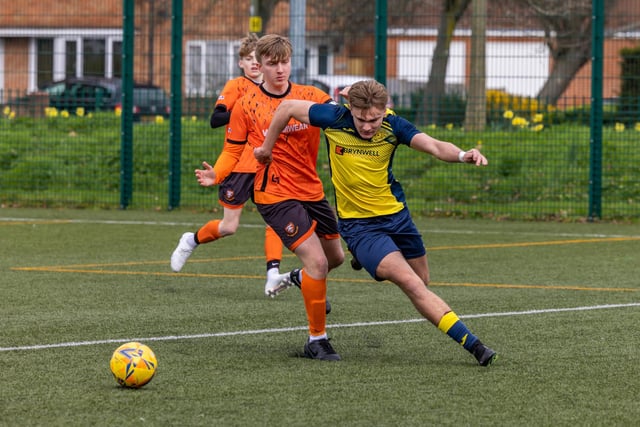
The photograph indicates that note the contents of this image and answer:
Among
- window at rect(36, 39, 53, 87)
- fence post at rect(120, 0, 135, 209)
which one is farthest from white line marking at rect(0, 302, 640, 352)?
window at rect(36, 39, 53, 87)

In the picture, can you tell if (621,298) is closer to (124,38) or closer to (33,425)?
(33,425)

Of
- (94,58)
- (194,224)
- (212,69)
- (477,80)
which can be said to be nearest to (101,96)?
(94,58)

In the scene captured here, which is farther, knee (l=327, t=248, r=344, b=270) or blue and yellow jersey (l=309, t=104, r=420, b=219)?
knee (l=327, t=248, r=344, b=270)

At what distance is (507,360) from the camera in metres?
6.77

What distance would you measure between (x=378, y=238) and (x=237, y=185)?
3.11 m

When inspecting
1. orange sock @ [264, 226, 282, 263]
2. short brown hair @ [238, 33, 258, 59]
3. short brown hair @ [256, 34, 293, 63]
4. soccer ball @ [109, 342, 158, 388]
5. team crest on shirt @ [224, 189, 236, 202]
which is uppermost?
short brown hair @ [238, 33, 258, 59]

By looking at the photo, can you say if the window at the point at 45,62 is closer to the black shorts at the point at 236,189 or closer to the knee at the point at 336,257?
the black shorts at the point at 236,189

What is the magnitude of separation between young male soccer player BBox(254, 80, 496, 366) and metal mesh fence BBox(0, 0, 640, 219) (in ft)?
31.2

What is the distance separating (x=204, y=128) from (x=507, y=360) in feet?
38.0

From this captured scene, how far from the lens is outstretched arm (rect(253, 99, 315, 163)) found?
22.9ft

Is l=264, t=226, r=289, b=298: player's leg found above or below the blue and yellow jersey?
below

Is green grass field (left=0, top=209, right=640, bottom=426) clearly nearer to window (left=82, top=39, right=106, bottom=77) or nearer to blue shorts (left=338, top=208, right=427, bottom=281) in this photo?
blue shorts (left=338, top=208, right=427, bottom=281)

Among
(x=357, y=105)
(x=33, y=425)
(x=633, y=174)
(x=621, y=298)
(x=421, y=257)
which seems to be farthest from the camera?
(x=633, y=174)

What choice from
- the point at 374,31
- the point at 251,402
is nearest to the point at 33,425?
the point at 251,402
